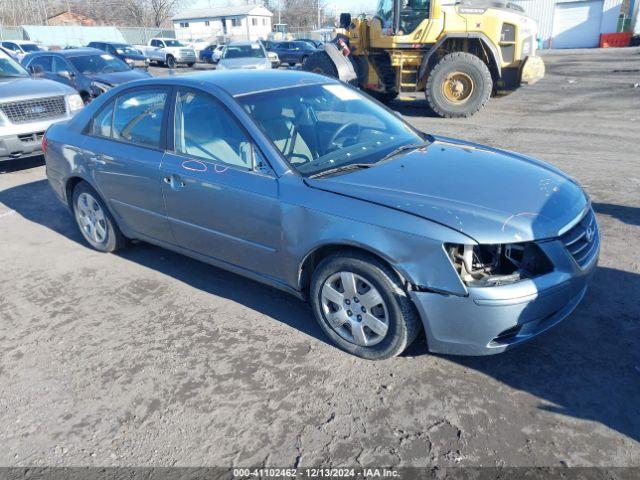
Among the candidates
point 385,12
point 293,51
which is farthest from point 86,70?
point 293,51

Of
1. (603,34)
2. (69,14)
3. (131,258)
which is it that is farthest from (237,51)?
(69,14)

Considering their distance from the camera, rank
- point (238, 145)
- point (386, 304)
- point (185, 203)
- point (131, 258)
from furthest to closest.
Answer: point (131, 258) < point (185, 203) < point (238, 145) < point (386, 304)

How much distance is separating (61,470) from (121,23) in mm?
84169

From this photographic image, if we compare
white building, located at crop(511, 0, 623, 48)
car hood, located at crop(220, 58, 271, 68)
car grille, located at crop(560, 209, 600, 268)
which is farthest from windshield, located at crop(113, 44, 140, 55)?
white building, located at crop(511, 0, 623, 48)

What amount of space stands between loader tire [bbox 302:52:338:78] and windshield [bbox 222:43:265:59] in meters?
7.19

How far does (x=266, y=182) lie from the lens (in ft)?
11.0

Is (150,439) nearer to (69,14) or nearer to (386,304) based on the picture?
(386,304)

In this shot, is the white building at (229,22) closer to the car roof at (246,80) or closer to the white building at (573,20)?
the white building at (573,20)

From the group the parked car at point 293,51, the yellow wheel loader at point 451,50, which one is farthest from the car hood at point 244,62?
the parked car at point 293,51

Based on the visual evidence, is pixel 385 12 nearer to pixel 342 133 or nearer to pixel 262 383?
pixel 342 133

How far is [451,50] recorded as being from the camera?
1134 centimetres

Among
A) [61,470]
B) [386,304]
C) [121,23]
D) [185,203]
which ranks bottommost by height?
[61,470]

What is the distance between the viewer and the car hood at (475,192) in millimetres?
2770

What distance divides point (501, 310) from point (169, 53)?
1388 inches
